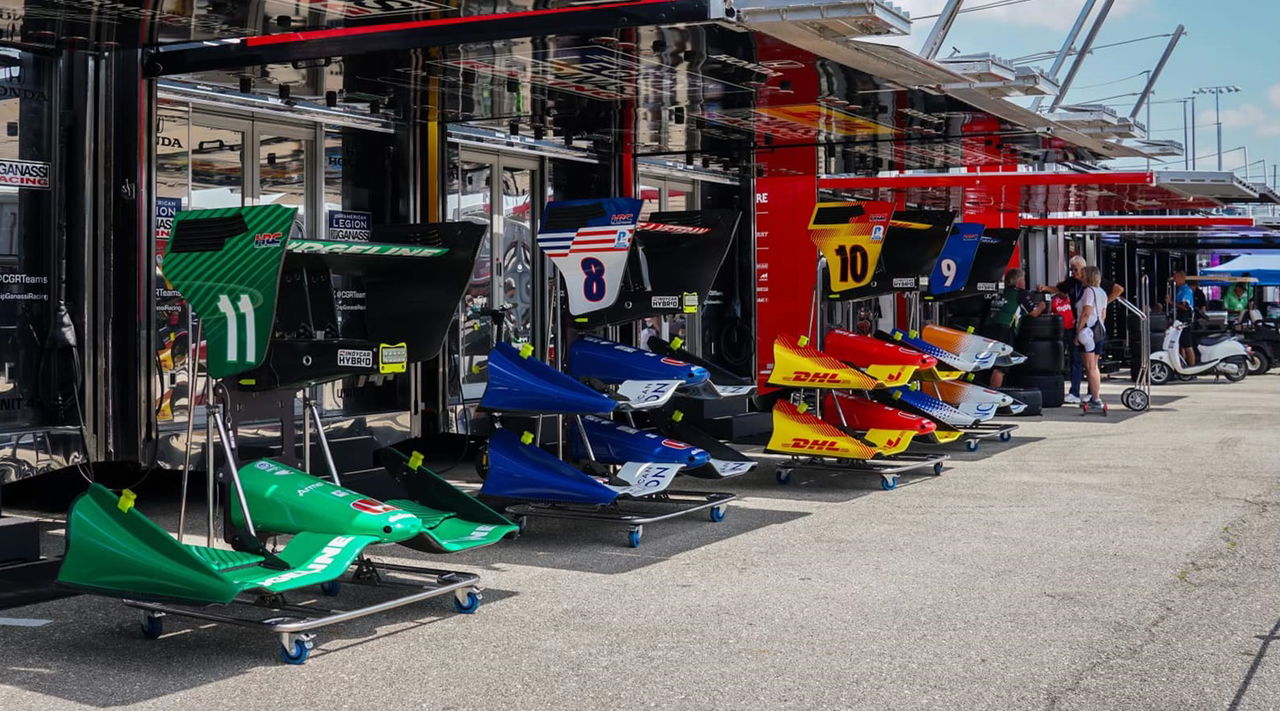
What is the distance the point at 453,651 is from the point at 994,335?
11475mm

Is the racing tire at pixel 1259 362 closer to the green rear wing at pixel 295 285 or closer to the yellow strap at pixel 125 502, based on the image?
the green rear wing at pixel 295 285

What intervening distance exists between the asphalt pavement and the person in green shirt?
2150 centimetres

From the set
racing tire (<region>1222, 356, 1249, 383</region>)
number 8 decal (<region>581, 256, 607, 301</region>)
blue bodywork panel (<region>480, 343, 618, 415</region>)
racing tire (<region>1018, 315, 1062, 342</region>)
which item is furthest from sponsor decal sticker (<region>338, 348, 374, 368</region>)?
racing tire (<region>1222, 356, 1249, 383</region>)

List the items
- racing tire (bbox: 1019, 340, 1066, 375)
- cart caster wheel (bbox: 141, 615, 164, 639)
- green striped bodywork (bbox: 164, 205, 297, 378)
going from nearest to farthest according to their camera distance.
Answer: cart caster wheel (bbox: 141, 615, 164, 639), green striped bodywork (bbox: 164, 205, 297, 378), racing tire (bbox: 1019, 340, 1066, 375)

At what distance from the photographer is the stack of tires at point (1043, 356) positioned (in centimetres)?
1580

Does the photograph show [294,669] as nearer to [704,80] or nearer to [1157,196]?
Answer: [704,80]

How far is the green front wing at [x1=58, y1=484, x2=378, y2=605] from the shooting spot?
4.89 metres

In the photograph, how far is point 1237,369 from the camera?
21.7 meters

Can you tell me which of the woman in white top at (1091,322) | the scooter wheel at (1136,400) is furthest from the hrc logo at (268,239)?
the scooter wheel at (1136,400)

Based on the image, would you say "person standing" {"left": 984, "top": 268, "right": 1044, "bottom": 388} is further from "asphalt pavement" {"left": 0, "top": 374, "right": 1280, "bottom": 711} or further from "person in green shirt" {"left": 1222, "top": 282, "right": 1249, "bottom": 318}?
"person in green shirt" {"left": 1222, "top": 282, "right": 1249, "bottom": 318}

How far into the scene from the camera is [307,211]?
9227mm

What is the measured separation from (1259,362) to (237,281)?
22.1m

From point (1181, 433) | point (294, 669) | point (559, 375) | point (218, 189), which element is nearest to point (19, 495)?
point (218, 189)

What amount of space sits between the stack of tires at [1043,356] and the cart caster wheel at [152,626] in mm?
12349
